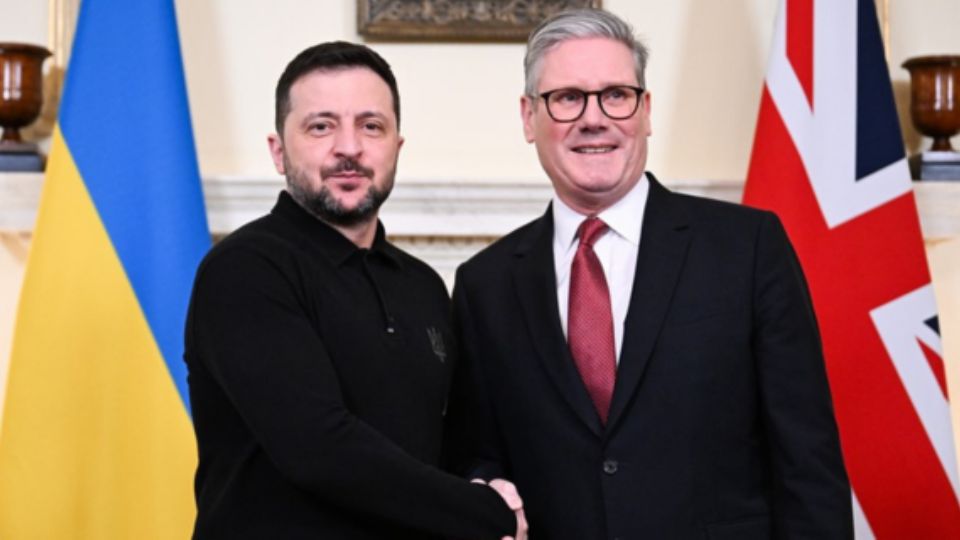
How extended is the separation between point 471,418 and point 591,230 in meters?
0.38

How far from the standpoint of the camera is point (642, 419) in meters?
1.97

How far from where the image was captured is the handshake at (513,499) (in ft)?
6.46

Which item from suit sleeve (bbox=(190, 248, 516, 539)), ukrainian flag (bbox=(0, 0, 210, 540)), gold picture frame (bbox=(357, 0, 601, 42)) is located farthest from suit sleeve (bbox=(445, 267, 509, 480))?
gold picture frame (bbox=(357, 0, 601, 42))

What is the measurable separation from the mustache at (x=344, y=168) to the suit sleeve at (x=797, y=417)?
24.8 inches

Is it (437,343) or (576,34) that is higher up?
(576,34)

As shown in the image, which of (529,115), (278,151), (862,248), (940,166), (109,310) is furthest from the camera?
(940,166)

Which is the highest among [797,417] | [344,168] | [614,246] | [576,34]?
[576,34]

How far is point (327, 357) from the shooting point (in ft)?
5.98

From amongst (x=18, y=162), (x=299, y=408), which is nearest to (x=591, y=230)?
(x=299, y=408)

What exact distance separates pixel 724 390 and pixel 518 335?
1.14 feet

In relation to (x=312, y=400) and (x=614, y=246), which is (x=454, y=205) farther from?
(x=312, y=400)

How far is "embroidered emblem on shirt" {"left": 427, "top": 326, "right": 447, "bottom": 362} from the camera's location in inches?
79.8

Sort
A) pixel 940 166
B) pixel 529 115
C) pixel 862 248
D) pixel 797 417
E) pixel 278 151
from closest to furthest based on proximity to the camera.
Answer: pixel 797 417, pixel 278 151, pixel 529 115, pixel 862 248, pixel 940 166

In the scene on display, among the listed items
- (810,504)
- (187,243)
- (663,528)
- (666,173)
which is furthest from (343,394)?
(666,173)
